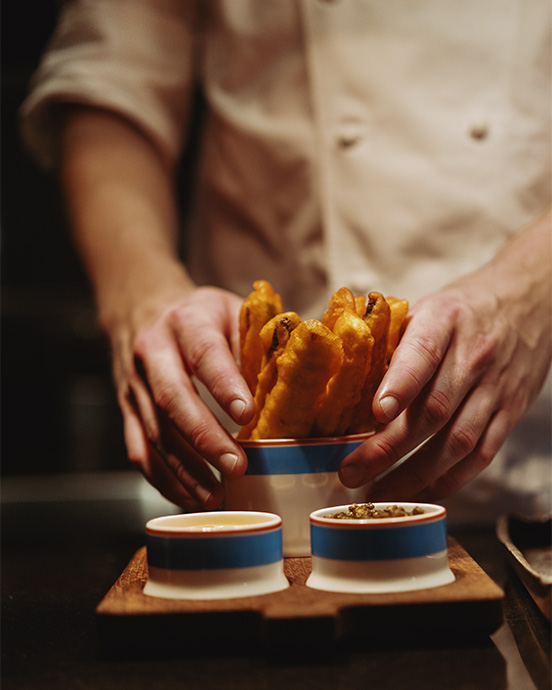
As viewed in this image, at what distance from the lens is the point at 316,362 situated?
0.72 meters

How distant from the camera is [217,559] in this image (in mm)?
607

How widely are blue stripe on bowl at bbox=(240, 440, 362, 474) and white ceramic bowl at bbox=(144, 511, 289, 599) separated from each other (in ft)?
0.43

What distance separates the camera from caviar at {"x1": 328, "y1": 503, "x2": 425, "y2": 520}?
662 millimetres

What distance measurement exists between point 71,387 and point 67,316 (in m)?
0.28

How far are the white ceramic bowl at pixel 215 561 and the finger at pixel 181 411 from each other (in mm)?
134

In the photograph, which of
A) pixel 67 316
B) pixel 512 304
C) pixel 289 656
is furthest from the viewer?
pixel 67 316

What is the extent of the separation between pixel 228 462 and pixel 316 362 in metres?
0.14

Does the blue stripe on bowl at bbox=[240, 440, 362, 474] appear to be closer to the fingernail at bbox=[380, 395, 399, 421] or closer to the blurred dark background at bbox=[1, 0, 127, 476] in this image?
the fingernail at bbox=[380, 395, 399, 421]

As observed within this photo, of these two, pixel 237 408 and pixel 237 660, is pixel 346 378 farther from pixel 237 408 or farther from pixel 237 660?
pixel 237 660

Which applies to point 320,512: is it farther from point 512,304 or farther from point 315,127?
point 315,127

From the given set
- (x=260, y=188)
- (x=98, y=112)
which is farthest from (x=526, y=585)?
(x=98, y=112)

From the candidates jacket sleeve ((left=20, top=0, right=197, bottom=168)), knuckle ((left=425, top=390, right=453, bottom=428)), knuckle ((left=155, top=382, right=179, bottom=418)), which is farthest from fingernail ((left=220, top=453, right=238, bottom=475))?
jacket sleeve ((left=20, top=0, right=197, bottom=168))

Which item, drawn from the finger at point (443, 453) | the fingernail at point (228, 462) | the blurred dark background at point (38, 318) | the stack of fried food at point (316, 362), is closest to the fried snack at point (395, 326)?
the stack of fried food at point (316, 362)

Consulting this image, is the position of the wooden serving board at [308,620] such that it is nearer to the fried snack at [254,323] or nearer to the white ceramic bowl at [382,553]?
the white ceramic bowl at [382,553]
